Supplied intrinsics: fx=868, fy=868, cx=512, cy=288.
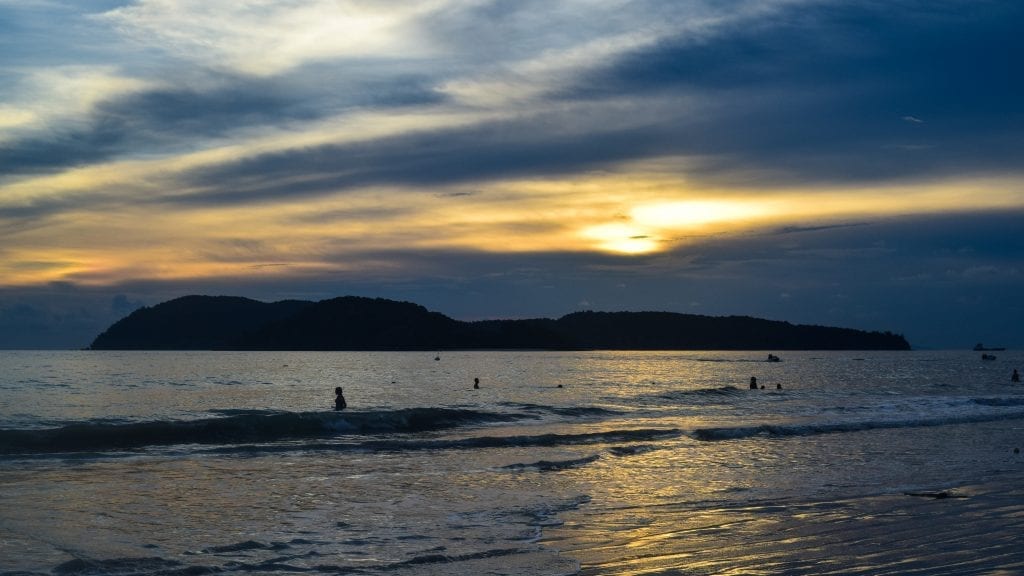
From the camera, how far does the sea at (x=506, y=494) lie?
13.6 meters

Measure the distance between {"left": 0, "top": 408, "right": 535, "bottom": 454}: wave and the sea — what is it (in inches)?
5.2

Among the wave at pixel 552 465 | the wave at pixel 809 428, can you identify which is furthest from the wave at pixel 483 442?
the wave at pixel 552 465

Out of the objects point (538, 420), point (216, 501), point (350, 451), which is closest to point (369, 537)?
point (216, 501)

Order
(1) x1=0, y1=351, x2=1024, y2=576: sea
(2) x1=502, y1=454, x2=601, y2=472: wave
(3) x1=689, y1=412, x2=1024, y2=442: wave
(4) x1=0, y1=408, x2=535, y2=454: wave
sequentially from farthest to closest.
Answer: (3) x1=689, y1=412, x2=1024, y2=442: wave → (4) x1=0, y1=408, x2=535, y2=454: wave → (2) x1=502, y1=454, x2=601, y2=472: wave → (1) x1=0, y1=351, x2=1024, y2=576: sea

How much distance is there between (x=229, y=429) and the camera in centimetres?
3344

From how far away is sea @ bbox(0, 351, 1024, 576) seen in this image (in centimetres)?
1362

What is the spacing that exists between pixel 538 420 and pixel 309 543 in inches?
1101

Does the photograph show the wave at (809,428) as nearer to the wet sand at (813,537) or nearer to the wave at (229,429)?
the wave at (229,429)

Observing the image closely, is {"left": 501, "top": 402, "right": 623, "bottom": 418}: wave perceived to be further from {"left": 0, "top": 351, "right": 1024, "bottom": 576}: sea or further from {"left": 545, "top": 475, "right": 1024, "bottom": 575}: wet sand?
{"left": 545, "top": 475, "right": 1024, "bottom": 575}: wet sand

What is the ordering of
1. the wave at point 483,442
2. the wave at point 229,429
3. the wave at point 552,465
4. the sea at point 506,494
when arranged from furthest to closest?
1. the wave at point 483,442
2. the wave at point 229,429
3. the wave at point 552,465
4. the sea at point 506,494

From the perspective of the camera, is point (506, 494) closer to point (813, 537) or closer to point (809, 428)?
point (813, 537)

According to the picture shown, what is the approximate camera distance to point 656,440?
106 feet

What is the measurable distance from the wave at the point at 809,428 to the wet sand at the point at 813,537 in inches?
583

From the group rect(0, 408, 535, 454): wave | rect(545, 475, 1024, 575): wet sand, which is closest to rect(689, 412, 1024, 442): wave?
rect(0, 408, 535, 454): wave
